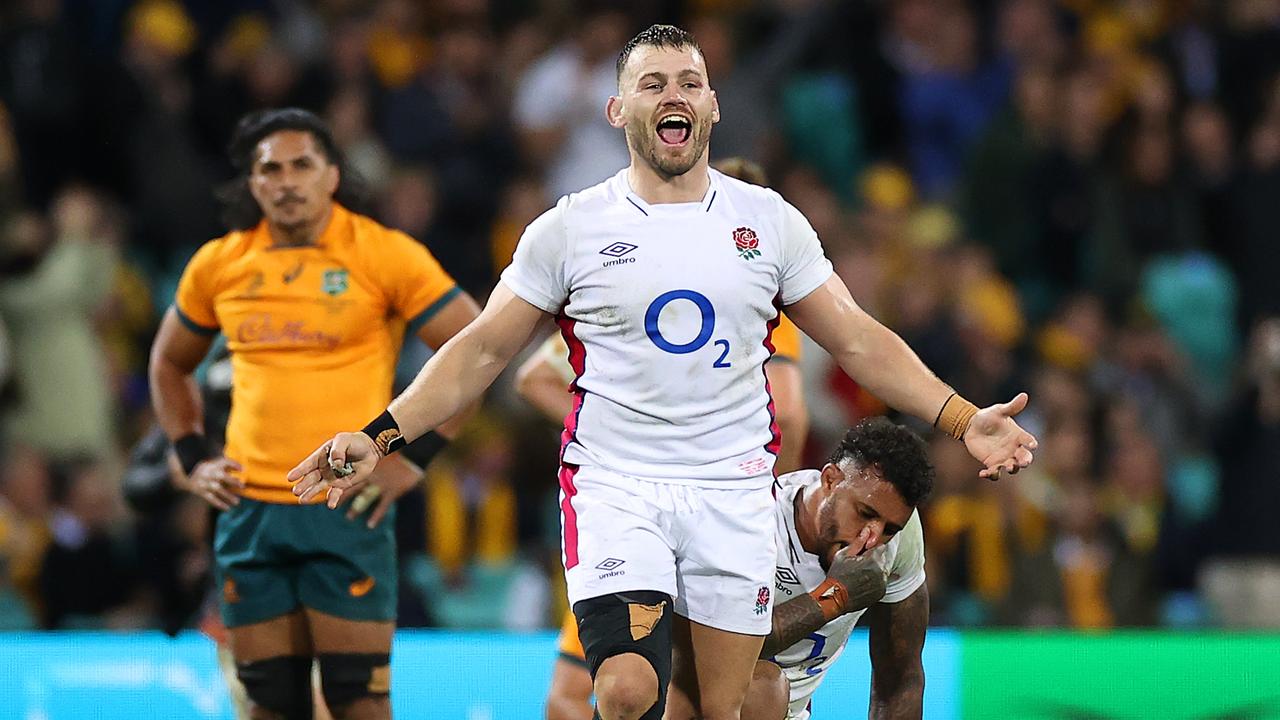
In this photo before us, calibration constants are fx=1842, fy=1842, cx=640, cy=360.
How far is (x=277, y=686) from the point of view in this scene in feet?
18.2

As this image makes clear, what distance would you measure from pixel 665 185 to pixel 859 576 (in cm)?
118

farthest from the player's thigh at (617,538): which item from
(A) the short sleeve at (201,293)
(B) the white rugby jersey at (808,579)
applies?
(A) the short sleeve at (201,293)

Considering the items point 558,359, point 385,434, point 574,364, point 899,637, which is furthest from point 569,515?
point 558,359

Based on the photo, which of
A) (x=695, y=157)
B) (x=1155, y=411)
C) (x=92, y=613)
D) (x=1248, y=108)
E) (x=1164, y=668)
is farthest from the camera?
(x=1248, y=108)

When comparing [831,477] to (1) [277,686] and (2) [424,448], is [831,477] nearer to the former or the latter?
(2) [424,448]

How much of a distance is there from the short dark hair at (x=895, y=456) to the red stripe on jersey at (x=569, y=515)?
2.41 ft

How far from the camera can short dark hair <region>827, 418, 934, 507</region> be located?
4.72 metres

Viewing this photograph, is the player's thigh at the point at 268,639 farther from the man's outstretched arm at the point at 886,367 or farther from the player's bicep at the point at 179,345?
the man's outstretched arm at the point at 886,367

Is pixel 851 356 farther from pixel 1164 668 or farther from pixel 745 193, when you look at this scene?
pixel 1164 668

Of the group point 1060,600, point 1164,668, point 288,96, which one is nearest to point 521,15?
point 288,96

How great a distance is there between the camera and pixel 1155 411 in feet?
32.2

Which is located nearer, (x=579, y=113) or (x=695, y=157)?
(x=695, y=157)

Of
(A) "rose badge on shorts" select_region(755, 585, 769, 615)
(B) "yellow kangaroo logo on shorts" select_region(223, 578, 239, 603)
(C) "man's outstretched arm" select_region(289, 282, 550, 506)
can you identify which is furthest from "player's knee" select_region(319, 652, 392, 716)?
(A) "rose badge on shorts" select_region(755, 585, 769, 615)

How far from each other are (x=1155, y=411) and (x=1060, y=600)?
1764mm
